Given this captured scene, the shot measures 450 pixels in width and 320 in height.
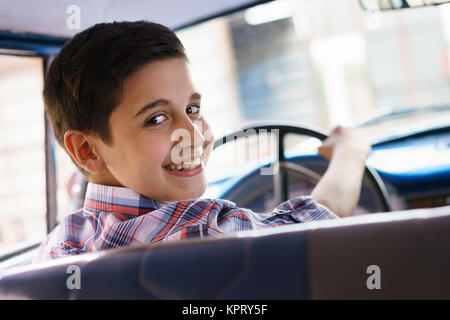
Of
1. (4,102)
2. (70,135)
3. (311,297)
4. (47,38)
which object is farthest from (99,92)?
(4,102)

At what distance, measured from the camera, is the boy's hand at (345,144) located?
1.31 m

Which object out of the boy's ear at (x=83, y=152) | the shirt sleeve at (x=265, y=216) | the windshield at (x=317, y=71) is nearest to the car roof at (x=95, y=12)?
the boy's ear at (x=83, y=152)

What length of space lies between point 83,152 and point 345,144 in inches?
28.2

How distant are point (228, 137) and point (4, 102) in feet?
2.66

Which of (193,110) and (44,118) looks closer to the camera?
(193,110)

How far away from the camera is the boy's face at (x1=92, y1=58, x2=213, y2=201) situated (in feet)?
2.97

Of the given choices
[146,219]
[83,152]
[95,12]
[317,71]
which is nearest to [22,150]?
[95,12]

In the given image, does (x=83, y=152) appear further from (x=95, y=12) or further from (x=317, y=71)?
(x=317, y=71)

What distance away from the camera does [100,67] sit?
92cm

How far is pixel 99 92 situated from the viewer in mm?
919

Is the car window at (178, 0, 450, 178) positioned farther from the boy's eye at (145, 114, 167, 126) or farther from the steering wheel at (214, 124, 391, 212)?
the boy's eye at (145, 114, 167, 126)

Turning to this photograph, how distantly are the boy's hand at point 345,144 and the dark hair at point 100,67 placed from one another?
1.81ft

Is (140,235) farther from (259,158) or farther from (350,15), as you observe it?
(350,15)

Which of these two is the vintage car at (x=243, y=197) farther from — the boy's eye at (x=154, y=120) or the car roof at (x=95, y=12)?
the boy's eye at (x=154, y=120)
